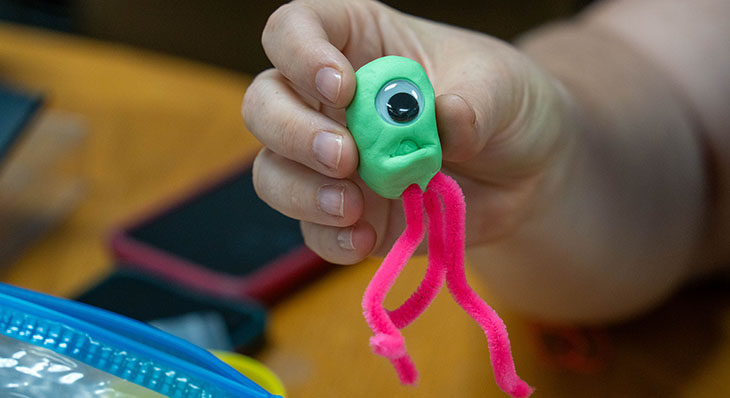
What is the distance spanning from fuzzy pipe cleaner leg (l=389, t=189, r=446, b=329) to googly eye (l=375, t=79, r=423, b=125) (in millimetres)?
40

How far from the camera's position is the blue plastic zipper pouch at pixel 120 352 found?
0.30 meters

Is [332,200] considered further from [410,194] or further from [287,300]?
[287,300]

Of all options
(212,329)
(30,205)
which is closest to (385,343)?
(212,329)

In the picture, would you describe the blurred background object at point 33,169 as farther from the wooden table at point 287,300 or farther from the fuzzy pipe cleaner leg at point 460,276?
the fuzzy pipe cleaner leg at point 460,276

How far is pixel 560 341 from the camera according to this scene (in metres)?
0.54

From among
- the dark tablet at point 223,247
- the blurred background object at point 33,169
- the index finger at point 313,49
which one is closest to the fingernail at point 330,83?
the index finger at point 313,49

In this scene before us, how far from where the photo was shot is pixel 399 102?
29 cm

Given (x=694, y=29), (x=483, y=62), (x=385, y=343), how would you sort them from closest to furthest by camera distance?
1. (x=385, y=343)
2. (x=483, y=62)
3. (x=694, y=29)

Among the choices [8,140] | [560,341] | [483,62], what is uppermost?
[8,140]

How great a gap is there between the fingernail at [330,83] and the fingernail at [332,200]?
52mm

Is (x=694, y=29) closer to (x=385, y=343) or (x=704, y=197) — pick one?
(x=704, y=197)

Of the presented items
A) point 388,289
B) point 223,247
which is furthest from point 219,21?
point 388,289

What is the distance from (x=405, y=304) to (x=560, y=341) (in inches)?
10.5

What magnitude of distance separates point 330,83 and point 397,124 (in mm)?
36
